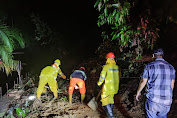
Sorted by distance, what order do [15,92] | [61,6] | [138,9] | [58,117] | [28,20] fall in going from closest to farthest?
[138,9]
[58,117]
[15,92]
[28,20]
[61,6]

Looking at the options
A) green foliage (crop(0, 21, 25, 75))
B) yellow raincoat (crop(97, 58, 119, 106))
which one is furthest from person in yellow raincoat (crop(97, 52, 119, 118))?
green foliage (crop(0, 21, 25, 75))

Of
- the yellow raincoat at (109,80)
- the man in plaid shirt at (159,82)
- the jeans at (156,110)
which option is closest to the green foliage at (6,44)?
the yellow raincoat at (109,80)

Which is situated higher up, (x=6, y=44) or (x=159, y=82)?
(x=6, y=44)

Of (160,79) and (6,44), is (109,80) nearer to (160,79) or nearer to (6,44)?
(160,79)

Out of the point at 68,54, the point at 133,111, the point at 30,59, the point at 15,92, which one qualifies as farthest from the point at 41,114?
the point at 30,59

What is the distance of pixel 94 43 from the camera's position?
14.4 meters

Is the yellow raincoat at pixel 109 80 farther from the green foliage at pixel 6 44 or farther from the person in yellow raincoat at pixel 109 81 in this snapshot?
the green foliage at pixel 6 44

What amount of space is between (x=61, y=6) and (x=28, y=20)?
378 centimetres

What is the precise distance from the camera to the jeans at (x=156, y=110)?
242 cm

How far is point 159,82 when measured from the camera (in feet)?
7.74

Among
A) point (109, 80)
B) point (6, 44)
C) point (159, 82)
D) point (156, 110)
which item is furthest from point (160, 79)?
point (6, 44)

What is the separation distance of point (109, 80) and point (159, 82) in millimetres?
1226

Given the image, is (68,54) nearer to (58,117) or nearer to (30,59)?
(30,59)

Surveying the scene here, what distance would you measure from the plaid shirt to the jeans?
3.4 inches
